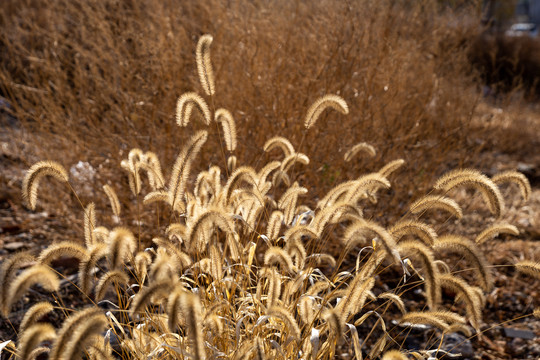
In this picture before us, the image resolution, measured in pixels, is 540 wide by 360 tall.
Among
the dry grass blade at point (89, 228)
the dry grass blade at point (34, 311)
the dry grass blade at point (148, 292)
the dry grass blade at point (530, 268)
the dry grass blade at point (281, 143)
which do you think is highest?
the dry grass blade at point (281, 143)

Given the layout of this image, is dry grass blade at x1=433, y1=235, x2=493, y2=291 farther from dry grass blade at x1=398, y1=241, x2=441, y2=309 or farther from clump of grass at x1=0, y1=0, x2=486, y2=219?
clump of grass at x1=0, y1=0, x2=486, y2=219

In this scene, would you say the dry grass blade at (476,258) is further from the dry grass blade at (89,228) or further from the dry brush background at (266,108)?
the dry brush background at (266,108)

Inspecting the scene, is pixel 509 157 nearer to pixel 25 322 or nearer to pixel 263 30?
pixel 263 30

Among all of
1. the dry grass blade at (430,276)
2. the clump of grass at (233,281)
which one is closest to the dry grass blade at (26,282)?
the clump of grass at (233,281)

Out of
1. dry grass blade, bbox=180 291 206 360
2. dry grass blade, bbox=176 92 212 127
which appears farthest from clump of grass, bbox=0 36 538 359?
dry grass blade, bbox=176 92 212 127

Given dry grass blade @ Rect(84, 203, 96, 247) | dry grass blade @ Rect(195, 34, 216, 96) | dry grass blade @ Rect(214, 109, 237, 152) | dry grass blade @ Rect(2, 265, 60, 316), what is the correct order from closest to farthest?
dry grass blade @ Rect(2, 265, 60, 316)
dry grass blade @ Rect(84, 203, 96, 247)
dry grass blade @ Rect(195, 34, 216, 96)
dry grass blade @ Rect(214, 109, 237, 152)

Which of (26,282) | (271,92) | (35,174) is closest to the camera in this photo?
(26,282)

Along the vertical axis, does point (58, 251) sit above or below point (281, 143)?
below

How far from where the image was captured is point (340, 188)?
8.59 ft

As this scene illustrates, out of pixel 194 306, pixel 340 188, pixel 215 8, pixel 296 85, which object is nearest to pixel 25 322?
pixel 194 306

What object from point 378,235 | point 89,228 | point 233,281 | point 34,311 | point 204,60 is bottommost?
point 233,281

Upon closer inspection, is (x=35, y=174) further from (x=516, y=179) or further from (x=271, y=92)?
(x=271, y=92)

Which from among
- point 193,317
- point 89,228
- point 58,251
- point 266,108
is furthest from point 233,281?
point 266,108

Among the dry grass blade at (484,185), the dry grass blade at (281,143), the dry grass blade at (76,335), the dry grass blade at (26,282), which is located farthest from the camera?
the dry grass blade at (281,143)
